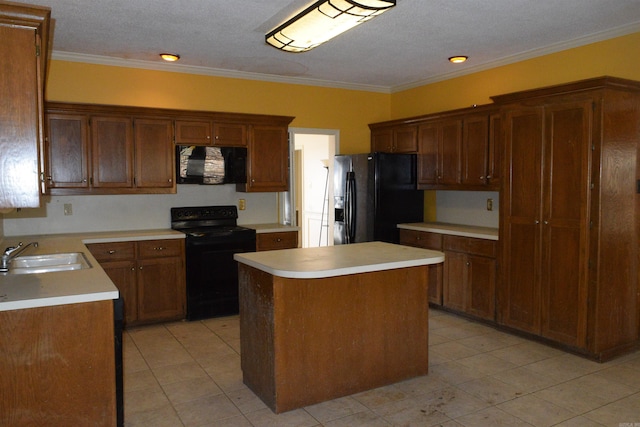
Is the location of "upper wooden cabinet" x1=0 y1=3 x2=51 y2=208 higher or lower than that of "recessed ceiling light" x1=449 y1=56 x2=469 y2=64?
lower

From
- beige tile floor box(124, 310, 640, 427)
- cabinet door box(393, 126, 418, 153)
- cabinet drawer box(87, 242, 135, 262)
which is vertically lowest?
beige tile floor box(124, 310, 640, 427)

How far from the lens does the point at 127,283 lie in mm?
4465

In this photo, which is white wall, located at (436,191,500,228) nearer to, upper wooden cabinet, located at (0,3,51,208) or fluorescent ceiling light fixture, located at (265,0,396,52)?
fluorescent ceiling light fixture, located at (265,0,396,52)

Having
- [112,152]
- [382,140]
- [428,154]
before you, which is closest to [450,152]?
[428,154]

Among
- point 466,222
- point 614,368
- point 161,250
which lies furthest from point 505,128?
point 161,250

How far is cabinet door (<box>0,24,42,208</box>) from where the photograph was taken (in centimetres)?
207

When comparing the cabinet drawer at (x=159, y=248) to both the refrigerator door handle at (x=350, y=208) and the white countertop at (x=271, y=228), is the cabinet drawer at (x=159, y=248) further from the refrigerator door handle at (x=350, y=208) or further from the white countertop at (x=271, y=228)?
the refrigerator door handle at (x=350, y=208)

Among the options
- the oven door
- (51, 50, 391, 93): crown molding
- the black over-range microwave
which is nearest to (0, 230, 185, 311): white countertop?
the oven door

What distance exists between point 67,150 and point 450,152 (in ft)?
12.3

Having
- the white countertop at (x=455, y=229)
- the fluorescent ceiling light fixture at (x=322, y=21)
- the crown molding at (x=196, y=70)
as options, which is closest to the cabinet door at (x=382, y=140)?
the crown molding at (x=196, y=70)

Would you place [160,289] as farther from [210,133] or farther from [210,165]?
[210,133]

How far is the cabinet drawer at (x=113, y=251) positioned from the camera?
14.2 feet

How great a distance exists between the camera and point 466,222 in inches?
209

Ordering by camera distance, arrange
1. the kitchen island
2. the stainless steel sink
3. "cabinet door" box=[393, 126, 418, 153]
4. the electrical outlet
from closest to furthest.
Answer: the kitchen island, the stainless steel sink, the electrical outlet, "cabinet door" box=[393, 126, 418, 153]
